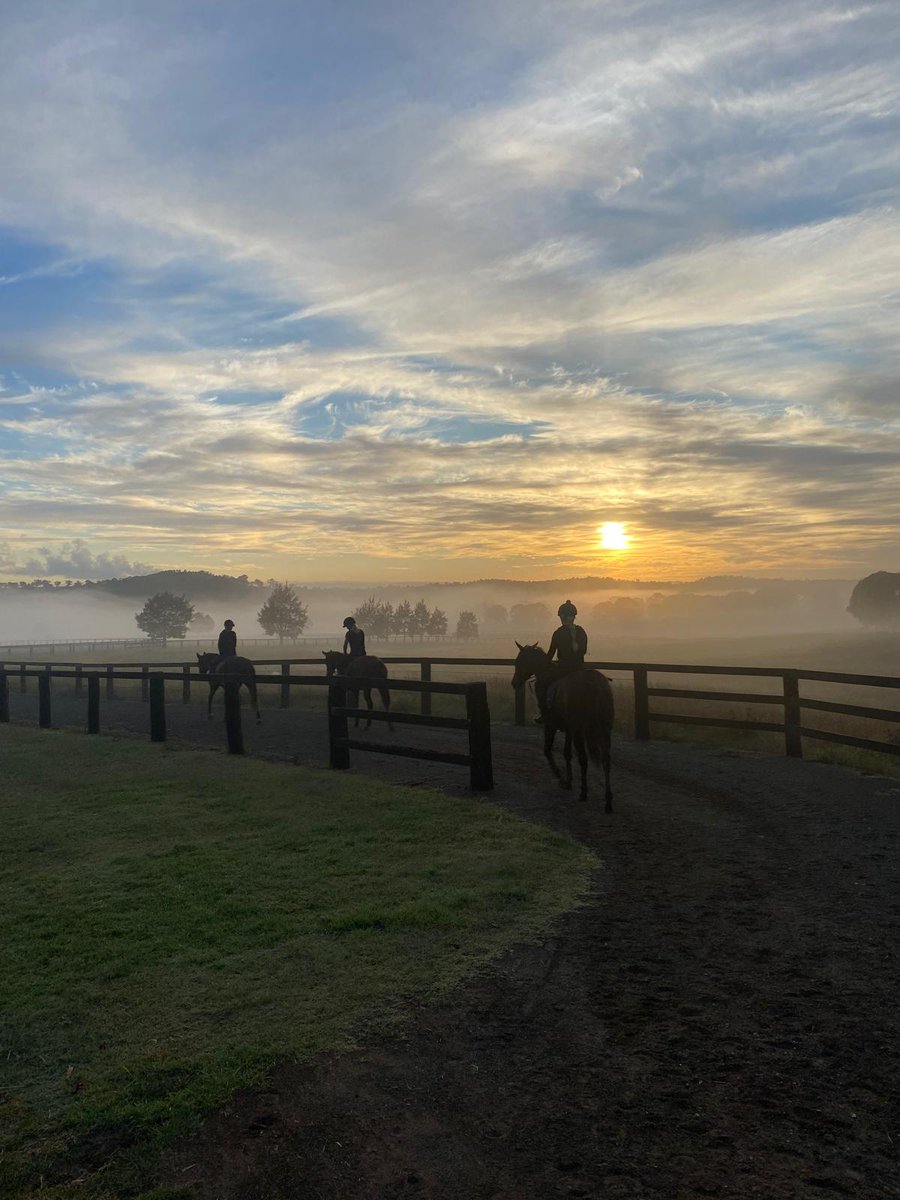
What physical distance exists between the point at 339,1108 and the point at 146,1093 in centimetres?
100

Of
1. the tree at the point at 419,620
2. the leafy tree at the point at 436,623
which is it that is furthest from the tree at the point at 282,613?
the leafy tree at the point at 436,623

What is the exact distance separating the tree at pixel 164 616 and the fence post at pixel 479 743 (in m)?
112

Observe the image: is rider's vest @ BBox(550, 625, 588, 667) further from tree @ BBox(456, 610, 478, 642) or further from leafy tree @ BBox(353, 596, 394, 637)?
tree @ BBox(456, 610, 478, 642)

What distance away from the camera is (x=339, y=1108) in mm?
3844

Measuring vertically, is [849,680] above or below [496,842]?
above

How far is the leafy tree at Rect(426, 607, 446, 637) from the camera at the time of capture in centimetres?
16088

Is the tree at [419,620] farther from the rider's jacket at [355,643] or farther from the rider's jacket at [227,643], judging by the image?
the rider's jacket at [355,643]

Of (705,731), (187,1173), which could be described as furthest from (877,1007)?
(705,731)

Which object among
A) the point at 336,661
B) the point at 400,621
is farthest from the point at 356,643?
the point at 400,621

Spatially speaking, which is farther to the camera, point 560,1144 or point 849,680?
point 849,680

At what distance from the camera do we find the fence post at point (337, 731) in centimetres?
1270

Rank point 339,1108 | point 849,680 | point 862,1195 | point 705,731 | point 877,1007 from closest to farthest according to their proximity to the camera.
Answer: point 862,1195
point 339,1108
point 877,1007
point 849,680
point 705,731

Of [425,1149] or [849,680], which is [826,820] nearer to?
[849,680]

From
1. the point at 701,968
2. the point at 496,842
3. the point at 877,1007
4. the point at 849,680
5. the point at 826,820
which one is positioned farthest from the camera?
the point at 849,680
